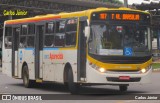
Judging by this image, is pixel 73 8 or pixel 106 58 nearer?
pixel 106 58

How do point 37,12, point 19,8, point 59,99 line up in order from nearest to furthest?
point 59,99 < point 19,8 < point 37,12

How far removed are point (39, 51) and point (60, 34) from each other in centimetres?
228

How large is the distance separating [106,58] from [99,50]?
0.37 meters

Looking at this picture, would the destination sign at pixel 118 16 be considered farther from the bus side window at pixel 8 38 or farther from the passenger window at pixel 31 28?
the bus side window at pixel 8 38

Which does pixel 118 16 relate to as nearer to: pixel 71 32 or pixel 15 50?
pixel 71 32

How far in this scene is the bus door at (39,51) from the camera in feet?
70.0

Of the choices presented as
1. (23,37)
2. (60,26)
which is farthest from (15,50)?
(60,26)

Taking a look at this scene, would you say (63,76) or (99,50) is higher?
(99,50)

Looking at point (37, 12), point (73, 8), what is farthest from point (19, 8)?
point (73, 8)

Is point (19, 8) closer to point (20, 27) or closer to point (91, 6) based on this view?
point (91, 6)

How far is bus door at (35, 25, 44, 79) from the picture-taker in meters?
21.3

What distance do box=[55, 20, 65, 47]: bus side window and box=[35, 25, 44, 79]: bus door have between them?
1.66m

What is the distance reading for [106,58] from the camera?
17.2 metres

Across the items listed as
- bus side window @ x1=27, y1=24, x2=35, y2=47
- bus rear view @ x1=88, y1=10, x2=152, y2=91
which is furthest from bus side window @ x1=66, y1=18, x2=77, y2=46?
bus side window @ x1=27, y1=24, x2=35, y2=47
